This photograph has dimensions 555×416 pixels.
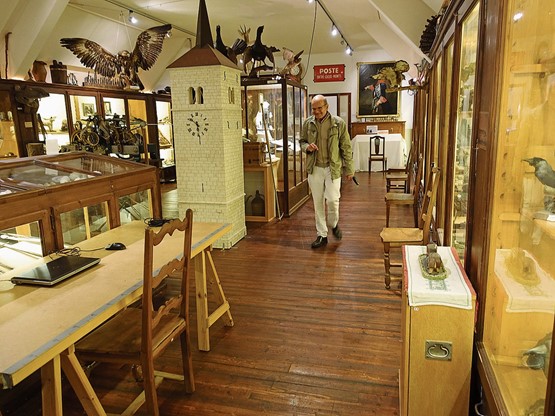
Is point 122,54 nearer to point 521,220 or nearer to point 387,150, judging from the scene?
point 387,150

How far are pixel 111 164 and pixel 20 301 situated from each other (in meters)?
1.92

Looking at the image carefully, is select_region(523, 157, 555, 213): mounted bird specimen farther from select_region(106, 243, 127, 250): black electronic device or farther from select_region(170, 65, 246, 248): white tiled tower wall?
select_region(170, 65, 246, 248): white tiled tower wall

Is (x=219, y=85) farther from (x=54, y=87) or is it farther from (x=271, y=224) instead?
(x=54, y=87)

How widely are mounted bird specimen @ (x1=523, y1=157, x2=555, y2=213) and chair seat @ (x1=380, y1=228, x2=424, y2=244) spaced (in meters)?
2.09

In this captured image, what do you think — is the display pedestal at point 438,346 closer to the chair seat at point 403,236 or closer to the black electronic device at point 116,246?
the black electronic device at point 116,246

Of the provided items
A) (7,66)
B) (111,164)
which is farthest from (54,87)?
(111,164)

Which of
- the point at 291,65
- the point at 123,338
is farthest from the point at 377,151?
the point at 123,338

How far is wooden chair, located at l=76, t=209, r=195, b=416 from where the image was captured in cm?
189

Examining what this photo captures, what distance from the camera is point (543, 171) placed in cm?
140

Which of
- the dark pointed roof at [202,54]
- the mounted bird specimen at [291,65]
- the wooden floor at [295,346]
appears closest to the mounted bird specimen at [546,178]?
the wooden floor at [295,346]

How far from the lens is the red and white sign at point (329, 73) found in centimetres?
1180

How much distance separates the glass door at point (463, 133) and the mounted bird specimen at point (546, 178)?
0.82 m

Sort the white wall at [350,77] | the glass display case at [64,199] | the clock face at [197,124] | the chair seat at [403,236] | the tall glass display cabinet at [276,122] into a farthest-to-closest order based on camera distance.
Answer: the white wall at [350,77] → the tall glass display cabinet at [276,122] → the clock face at [197,124] → the chair seat at [403,236] → the glass display case at [64,199]

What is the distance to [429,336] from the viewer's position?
1.71m
